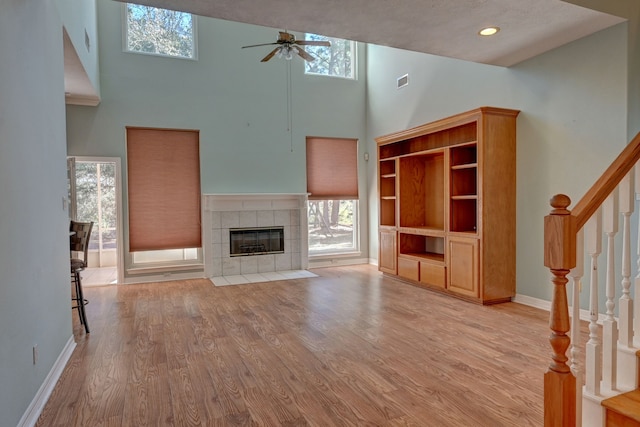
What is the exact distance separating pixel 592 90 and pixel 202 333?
4549 millimetres

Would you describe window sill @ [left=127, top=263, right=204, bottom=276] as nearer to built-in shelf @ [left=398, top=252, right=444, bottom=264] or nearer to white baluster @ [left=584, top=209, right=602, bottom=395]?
built-in shelf @ [left=398, top=252, right=444, bottom=264]

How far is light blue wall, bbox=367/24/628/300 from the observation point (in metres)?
3.66

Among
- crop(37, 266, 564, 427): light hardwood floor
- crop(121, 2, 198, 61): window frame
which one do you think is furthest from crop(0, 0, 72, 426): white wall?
crop(121, 2, 198, 61): window frame

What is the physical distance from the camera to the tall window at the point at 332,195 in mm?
7410

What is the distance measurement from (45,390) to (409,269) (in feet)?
15.1

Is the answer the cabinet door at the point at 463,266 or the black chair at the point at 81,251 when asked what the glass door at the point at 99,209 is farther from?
the cabinet door at the point at 463,266

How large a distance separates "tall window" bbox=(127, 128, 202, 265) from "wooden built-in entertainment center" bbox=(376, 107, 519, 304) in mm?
3224

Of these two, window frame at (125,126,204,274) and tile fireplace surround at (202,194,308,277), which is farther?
tile fireplace surround at (202,194,308,277)

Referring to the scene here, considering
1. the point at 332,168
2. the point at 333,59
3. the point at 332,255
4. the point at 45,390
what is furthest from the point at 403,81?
the point at 45,390

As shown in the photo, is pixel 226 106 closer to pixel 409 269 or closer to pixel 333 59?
pixel 333 59

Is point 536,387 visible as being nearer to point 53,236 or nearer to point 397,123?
point 53,236

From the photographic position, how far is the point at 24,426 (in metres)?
2.10

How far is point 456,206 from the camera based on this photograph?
5.11 m

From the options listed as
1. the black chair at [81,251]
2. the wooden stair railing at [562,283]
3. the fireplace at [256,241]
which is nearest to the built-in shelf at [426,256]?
the fireplace at [256,241]
